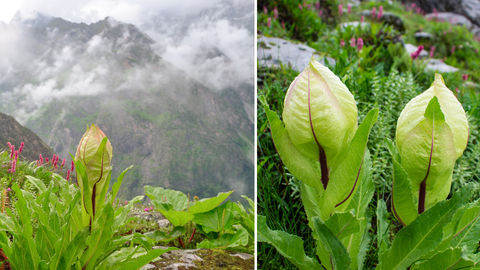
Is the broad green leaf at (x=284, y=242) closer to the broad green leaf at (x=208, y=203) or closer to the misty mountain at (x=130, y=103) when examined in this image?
the broad green leaf at (x=208, y=203)

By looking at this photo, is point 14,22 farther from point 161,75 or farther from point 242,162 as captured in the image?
point 242,162

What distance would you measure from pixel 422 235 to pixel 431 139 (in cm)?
14

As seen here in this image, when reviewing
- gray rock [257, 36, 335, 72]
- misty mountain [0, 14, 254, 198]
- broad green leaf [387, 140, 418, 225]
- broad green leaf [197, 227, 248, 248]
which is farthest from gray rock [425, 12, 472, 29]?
broad green leaf [387, 140, 418, 225]

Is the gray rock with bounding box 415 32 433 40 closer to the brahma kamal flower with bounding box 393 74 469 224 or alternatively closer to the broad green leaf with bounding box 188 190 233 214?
the broad green leaf with bounding box 188 190 233 214

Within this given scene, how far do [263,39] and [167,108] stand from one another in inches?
33.0

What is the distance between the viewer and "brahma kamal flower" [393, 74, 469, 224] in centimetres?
50

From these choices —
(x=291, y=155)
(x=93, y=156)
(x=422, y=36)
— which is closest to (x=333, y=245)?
(x=291, y=155)

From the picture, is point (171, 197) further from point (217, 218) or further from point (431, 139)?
point (431, 139)

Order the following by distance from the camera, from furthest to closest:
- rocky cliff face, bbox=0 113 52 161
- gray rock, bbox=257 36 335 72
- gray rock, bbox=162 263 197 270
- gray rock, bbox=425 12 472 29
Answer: gray rock, bbox=425 12 472 29
gray rock, bbox=257 36 335 72
rocky cliff face, bbox=0 113 52 161
gray rock, bbox=162 263 197 270

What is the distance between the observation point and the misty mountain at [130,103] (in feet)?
4.00

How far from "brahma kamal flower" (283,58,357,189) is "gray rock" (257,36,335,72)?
1199mm

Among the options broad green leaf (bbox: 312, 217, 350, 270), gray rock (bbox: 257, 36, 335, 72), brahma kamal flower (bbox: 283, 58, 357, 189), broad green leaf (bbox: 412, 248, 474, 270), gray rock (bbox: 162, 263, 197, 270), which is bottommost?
gray rock (bbox: 162, 263, 197, 270)

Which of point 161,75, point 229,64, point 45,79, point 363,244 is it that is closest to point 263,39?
point 229,64

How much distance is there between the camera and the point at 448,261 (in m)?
0.55
